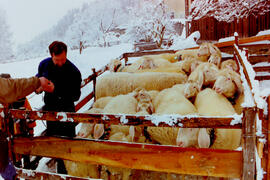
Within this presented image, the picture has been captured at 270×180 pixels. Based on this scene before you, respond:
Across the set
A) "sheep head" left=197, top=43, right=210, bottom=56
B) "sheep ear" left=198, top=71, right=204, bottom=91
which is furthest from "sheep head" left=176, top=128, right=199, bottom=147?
"sheep head" left=197, top=43, right=210, bottom=56

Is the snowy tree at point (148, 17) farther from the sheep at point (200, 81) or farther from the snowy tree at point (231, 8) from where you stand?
the sheep at point (200, 81)

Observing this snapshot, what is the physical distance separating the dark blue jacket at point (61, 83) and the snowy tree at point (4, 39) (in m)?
31.9

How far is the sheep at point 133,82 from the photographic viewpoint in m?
4.87

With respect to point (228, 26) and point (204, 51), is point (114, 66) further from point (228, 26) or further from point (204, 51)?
point (228, 26)

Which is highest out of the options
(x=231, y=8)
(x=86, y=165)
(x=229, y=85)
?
(x=231, y=8)

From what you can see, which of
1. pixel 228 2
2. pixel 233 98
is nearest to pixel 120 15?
pixel 228 2

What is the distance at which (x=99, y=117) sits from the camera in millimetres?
1867

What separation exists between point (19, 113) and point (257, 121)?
2.00m

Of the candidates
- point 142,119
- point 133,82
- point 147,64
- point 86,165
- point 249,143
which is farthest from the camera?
point 147,64

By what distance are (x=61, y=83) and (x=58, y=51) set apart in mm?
411

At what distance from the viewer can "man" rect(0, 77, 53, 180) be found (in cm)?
189

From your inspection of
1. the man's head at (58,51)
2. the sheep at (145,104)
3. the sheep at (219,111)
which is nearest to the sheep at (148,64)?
the sheep at (145,104)

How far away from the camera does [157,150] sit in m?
1.78

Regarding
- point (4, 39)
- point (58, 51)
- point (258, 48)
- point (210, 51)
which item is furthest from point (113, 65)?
point (4, 39)
